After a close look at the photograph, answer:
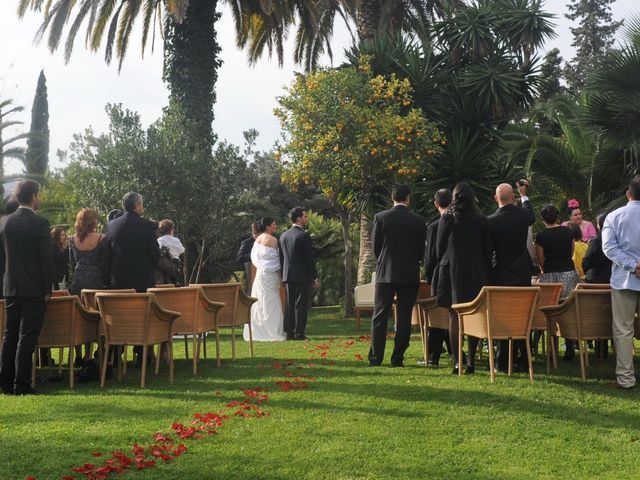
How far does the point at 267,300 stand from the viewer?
43.1ft

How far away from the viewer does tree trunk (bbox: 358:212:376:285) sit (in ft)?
62.2

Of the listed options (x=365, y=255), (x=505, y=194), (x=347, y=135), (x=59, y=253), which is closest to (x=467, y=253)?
(x=505, y=194)

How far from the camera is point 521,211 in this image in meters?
8.29

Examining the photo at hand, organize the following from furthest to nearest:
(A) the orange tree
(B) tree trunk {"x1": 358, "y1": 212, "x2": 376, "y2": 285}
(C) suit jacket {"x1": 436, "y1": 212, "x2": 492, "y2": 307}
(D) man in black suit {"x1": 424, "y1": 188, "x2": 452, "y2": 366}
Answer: (B) tree trunk {"x1": 358, "y1": 212, "x2": 376, "y2": 285} → (A) the orange tree → (D) man in black suit {"x1": 424, "y1": 188, "x2": 452, "y2": 366} → (C) suit jacket {"x1": 436, "y1": 212, "x2": 492, "y2": 307}

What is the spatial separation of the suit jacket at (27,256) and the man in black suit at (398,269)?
345 centimetres

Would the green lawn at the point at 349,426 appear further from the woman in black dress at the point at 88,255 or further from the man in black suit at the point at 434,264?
the woman in black dress at the point at 88,255

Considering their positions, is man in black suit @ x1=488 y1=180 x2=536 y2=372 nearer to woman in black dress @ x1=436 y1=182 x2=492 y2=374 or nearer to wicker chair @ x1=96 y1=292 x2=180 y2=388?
woman in black dress @ x1=436 y1=182 x2=492 y2=374

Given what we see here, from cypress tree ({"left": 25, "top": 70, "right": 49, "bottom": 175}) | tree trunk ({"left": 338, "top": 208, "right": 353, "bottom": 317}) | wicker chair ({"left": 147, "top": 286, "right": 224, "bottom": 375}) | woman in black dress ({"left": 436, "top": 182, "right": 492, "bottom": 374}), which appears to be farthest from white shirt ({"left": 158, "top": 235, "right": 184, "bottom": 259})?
cypress tree ({"left": 25, "top": 70, "right": 49, "bottom": 175})

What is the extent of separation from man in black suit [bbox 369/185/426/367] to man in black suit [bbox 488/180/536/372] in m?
0.88

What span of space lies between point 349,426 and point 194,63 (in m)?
14.1

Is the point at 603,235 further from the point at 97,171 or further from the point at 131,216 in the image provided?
the point at 97,171

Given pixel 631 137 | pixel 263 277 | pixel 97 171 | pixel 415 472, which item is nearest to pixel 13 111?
pixel 97 171

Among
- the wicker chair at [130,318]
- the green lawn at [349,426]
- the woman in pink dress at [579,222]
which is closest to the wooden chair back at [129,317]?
the wicker chair at [130,318]

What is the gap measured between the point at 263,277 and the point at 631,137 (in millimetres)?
6393
